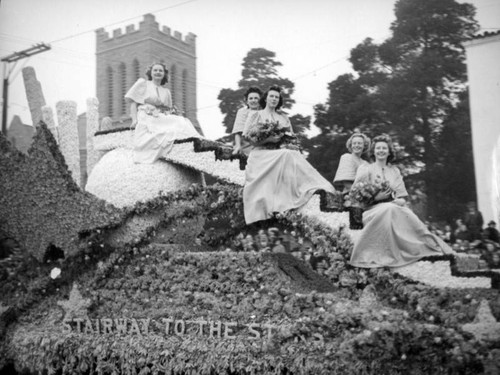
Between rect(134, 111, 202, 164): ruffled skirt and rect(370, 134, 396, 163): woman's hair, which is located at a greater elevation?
rect(134, 111, 202, 164): ruffled skirt

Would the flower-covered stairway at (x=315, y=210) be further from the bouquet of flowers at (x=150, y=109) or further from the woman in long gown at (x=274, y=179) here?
the bouquet of flowers at (x=150, y=109)

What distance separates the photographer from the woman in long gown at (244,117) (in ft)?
25.6

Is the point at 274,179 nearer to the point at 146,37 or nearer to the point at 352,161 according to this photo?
the point at 352,161

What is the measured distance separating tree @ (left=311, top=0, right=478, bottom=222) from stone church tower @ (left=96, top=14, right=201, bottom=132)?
2843 mm

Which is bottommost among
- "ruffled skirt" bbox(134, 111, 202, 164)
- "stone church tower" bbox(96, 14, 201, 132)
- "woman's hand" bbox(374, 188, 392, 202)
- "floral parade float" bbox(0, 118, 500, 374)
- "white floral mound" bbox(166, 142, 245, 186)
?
"floral parade float" bbox(0, 118, 500, 374)

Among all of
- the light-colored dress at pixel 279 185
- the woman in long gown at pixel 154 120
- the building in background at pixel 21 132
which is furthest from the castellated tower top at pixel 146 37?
→ the light-colored dress at pixel 279 185

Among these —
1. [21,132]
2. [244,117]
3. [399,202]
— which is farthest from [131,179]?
[399,202]

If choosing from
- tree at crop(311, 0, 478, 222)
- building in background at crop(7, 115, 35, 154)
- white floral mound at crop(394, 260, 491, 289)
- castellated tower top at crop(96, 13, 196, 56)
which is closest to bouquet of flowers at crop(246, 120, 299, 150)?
tree at crop(311, 0, 478, 222)

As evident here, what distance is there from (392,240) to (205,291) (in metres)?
2.07

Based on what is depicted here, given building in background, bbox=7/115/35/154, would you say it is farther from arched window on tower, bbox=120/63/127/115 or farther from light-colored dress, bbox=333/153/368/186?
light-colored dress, bbox=333/153/368/186

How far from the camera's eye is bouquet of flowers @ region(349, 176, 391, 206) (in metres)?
6.12

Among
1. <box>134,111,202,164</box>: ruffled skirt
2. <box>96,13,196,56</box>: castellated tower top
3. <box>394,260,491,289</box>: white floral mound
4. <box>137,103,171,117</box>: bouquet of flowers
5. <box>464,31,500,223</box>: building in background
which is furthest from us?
<box>96,13,196,56</box>: castellated tower top

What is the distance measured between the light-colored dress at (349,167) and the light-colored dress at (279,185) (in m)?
0.22

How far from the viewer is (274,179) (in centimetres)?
676
